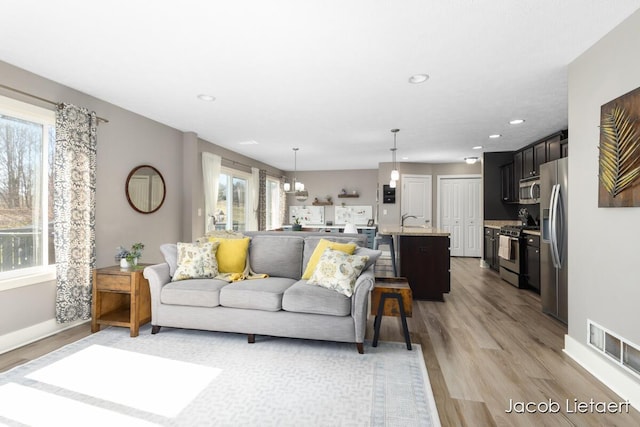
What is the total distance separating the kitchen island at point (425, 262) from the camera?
448 centimetres

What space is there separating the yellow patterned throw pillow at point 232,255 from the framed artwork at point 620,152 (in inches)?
127

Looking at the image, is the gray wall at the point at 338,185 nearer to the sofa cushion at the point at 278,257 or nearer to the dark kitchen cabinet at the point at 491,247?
the dark kitchen cabinet at the point at 491,247

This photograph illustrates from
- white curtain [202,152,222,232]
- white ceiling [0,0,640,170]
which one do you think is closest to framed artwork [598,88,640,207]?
white ceiling [0,0,640,170]

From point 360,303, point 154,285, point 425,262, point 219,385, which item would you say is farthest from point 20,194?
point 425,262

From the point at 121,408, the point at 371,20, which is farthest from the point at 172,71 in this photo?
the point at 121,408

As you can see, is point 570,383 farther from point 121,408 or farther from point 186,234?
point 186,234

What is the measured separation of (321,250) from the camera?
340 cm

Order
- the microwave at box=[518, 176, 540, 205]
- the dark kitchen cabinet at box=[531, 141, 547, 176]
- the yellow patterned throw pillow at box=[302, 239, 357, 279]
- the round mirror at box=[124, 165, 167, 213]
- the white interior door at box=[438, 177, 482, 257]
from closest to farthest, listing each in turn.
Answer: the yellow patterned throw pillow at box=[302, 239, 357, 279]
the round mirror at box=[124, 165, 167, 213]
the dark kitchen cabinet at box=[531, 141, 547, 176]
the microwave at box=[518, 176, 540, 205]
the white interior door at box=[438, 177, 482, 257]

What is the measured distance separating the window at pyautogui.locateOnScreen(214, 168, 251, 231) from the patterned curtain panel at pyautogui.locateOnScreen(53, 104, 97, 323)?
8.40ft

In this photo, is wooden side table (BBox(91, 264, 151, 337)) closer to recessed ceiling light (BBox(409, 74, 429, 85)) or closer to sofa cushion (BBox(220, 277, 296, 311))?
sofa cushion (BBox(220, 277, 296, 311))

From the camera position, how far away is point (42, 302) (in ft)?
10.2

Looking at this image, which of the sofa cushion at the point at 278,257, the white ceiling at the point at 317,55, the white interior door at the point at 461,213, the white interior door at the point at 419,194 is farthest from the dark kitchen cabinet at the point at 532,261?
the sofa cushion at the point at 278,257

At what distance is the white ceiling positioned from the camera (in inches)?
81.7

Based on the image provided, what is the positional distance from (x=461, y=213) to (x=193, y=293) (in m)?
7.21
